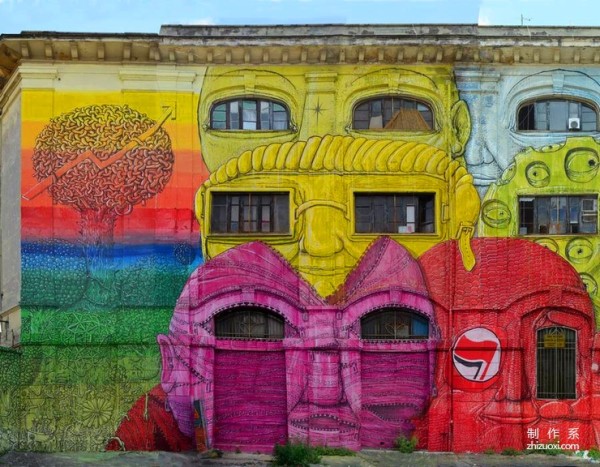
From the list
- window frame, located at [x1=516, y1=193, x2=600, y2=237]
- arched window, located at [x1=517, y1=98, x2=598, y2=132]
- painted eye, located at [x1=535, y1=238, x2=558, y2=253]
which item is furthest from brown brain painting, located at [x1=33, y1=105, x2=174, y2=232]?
painted eye, located at [x1=535, y1=238, x2=558, y2=253]

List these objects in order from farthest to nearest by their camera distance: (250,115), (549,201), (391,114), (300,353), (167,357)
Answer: (391,114) < (250,115) < (549,201) < (300,353) < (167,357)

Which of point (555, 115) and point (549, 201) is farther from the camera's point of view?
point (555, 115)

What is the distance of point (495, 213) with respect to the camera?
26.9m

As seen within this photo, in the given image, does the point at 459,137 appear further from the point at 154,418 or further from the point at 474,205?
the point at 154,418

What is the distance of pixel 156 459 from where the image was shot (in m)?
25.3

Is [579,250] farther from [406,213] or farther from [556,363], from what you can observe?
[406,213]

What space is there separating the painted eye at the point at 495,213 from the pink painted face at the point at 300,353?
2261mm

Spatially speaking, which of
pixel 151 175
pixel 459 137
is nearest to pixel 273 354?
pixel 151 175


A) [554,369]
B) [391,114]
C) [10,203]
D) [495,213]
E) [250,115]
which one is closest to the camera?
[554,369]

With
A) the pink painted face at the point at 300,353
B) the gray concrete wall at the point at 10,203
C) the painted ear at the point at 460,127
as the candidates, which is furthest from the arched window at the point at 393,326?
the gray concrete wall at the point at 10,203

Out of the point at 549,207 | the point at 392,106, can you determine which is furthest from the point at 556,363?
the point at 392,106

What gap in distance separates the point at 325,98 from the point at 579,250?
776 centimetres

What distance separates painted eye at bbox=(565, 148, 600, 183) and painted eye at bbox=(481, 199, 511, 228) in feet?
6.39

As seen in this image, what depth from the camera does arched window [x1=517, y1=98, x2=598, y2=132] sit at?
27345 mm
